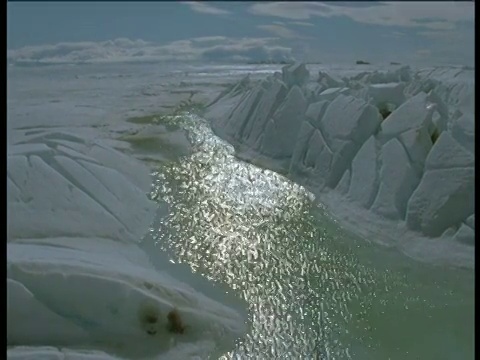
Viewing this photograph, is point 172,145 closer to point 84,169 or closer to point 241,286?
point 84,169

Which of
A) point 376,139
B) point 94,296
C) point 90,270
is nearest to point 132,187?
point 90,270

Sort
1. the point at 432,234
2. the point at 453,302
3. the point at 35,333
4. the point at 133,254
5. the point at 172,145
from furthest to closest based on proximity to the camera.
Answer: the point at 172,145, the point at 432,234, the point at 133,254, the point at 453,302, the point at 35,333

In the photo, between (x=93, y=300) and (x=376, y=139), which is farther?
(x=376, y=139)

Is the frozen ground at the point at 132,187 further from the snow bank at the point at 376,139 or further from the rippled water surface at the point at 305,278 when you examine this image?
the rippled water surface at the point at 305,278

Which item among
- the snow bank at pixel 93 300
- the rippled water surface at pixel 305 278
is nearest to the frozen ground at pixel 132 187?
the snow bank at pixel 93 300

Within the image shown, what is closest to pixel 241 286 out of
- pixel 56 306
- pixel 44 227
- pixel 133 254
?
pixel 133 254

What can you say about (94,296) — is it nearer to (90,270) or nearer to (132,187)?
(90,270)
